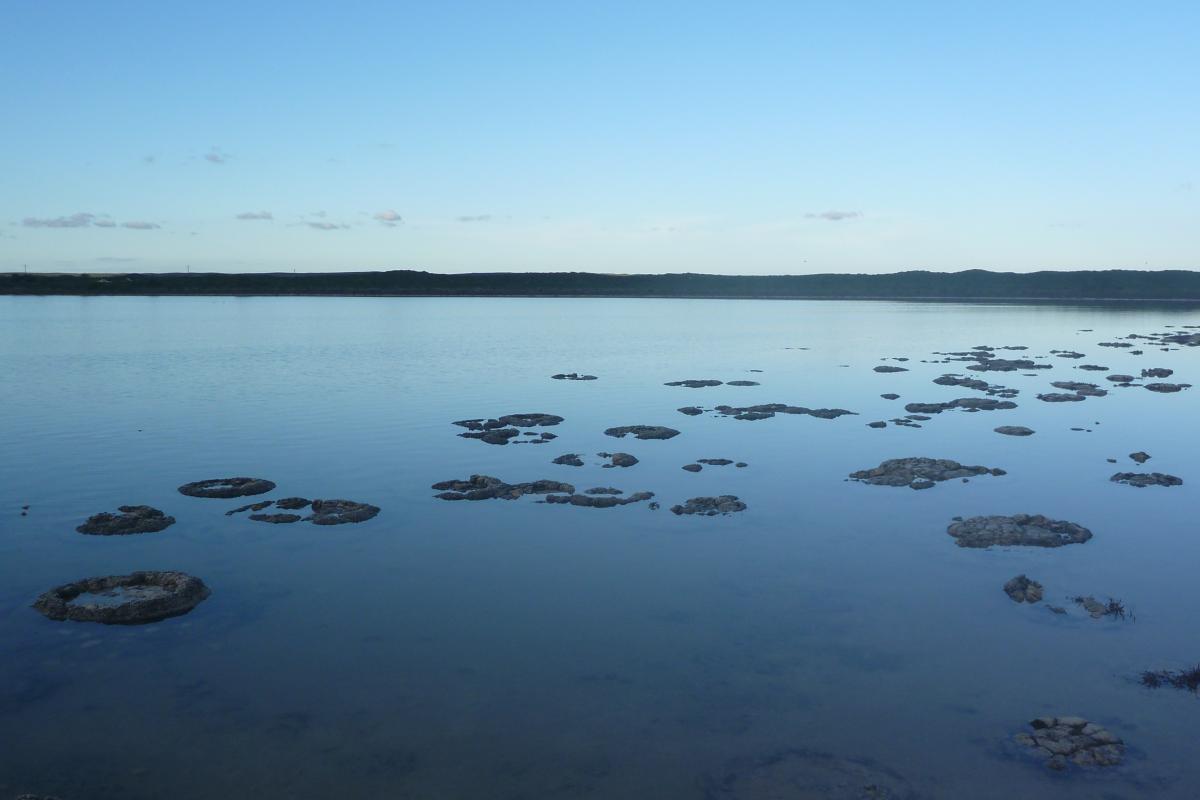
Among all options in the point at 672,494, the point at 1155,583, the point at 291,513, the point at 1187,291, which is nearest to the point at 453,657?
the point at 291,513

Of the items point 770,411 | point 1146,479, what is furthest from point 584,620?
point 770,411

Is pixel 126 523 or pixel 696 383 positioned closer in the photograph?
pixel 126 523

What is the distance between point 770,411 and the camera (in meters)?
23.8

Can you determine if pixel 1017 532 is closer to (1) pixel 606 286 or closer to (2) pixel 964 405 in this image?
(2) pixel 964 405

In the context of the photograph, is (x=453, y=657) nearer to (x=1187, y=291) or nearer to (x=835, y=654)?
(x=835, y=654)

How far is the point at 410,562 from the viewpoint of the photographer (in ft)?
37.9

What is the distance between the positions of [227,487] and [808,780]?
456 inches

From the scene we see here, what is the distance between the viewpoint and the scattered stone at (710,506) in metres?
13.8

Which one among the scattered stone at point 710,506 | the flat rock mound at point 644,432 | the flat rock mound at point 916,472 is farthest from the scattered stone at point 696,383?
the scattered stone at point 710,506

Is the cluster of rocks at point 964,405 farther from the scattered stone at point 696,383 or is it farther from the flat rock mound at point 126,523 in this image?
the flat rock mound at point 126,523

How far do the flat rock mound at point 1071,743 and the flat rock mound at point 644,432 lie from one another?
13180 millimetres

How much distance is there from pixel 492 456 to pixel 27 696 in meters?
10.7

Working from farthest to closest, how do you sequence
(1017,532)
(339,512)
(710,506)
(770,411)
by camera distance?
(770,411) < (710,506) < (339,512) < (1017,532)

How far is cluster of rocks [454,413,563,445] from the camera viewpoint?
1977cm
